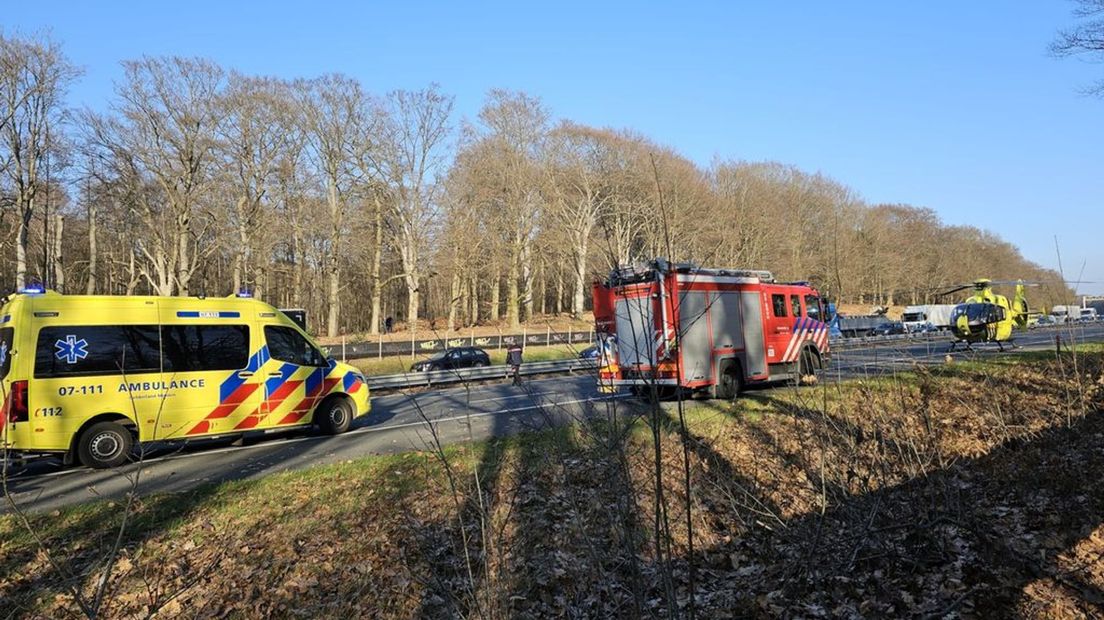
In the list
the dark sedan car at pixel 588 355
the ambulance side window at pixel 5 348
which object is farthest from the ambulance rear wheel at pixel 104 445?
the dark sedan car at pixel 588 355

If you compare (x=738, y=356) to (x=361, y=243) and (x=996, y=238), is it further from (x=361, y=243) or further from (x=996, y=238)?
(x=996, y=238)

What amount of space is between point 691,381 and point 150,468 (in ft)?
30.2

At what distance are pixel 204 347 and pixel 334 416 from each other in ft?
8.36

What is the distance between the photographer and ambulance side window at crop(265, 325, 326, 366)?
1122 cm

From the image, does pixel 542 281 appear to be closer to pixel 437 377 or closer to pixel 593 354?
pixel 437 377

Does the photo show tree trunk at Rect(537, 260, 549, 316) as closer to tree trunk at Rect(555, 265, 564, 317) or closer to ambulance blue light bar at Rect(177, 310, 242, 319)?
tree trunk at Rect(555, 265, 564, 317)

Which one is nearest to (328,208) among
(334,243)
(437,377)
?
(334,243)

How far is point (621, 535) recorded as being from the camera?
4527mm

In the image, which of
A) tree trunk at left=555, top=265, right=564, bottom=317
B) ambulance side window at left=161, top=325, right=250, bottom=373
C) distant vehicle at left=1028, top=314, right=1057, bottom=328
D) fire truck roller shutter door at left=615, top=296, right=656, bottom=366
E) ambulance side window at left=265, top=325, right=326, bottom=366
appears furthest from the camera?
distant vehicle at left=1028, top=314, right=1057, bottom=328

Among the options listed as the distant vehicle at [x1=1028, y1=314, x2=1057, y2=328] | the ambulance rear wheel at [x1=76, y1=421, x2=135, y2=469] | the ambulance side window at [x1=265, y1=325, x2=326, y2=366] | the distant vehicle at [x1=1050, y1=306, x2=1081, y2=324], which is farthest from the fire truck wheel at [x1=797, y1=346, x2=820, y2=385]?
the ambulance rear wheel at [x1=76, y1=421, x2=135, y2=469]

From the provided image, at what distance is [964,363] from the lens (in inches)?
551

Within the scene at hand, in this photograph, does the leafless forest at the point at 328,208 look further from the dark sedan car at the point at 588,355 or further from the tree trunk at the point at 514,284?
the dark sedan car at the point at 588,355

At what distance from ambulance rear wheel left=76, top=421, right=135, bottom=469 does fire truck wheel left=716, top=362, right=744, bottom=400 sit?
1036 centimetres

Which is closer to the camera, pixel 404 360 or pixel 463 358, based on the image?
pixel 463 358
